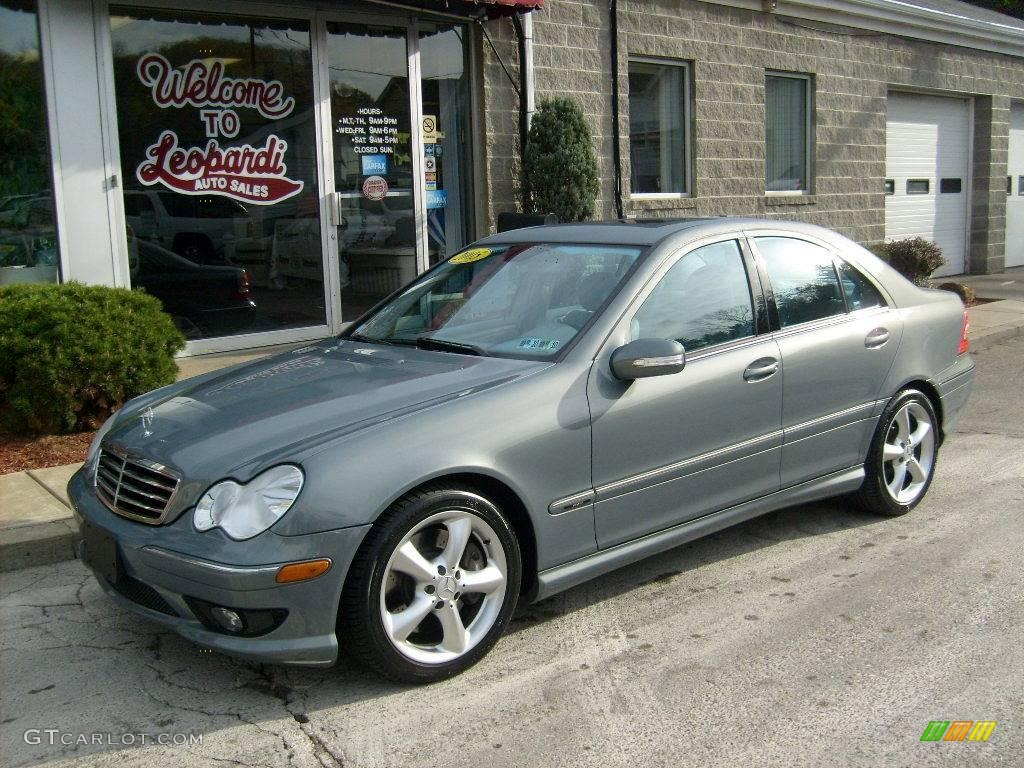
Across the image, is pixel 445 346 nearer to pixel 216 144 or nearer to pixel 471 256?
pixel 471 256

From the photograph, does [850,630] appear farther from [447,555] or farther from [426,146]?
[426,146]

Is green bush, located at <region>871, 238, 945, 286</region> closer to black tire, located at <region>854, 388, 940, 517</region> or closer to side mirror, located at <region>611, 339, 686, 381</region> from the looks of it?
black tire, located at <region>854, 388, 940, 517</region>

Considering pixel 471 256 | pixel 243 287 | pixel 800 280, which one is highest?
pixel 471 256

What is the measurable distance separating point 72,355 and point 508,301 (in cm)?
329

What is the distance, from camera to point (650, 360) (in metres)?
4.02

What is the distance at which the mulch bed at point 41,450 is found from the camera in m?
6.28

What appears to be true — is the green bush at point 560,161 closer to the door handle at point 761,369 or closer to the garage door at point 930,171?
the door handle at point 761,369

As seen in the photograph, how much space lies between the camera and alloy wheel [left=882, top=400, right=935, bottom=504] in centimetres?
532

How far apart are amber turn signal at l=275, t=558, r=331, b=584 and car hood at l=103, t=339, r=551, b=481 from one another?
13.8 inches

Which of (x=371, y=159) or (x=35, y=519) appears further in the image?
(x=371, y=159)

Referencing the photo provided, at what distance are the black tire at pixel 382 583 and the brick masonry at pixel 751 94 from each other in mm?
7570

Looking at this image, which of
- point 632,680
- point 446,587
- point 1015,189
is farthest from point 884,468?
point 1015,189

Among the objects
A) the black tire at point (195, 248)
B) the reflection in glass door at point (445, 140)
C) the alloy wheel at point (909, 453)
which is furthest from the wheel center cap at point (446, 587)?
the reflection in glass door at point (445, 140)

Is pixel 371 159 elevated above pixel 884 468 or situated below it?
above
